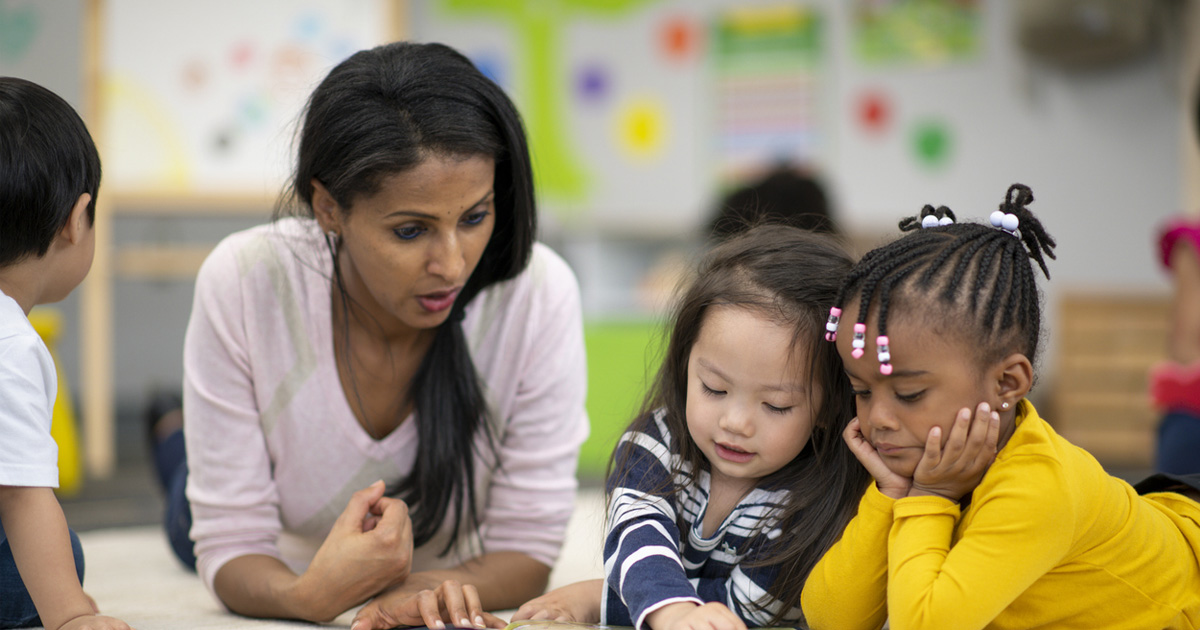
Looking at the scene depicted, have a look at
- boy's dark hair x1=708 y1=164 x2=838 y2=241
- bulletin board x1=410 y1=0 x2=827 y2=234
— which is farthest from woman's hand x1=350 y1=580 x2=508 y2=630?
bulletin board x1=410 y1=0 x2=827 y2=234

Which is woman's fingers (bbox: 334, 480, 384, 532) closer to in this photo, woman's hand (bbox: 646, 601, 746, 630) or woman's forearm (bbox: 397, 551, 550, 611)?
woman's forearm (bbox: 397, 551, 550, 611)

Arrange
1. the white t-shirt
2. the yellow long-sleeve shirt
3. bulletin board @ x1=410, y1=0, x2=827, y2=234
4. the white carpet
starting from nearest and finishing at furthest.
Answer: the yellow long-sleeve shirt
the white t-shirt
the white carpet
bulletin board @ x1=410, y1=0, x2=827, y2=234

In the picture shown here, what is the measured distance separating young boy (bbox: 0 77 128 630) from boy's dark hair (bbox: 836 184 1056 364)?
0.72 m

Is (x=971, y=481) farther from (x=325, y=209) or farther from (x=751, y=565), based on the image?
(x=325, y=209)

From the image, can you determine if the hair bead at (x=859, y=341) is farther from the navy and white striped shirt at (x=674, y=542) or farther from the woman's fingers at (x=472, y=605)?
the woman's fingers at (x=472, y=605)

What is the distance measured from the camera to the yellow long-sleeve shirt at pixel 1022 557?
805mm

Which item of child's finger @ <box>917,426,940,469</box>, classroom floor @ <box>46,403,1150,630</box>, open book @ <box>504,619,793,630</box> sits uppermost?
child's finger @ <box>917,426,940,469</box>

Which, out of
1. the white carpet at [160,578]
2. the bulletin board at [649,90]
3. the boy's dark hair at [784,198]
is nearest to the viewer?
the white carpet at [160,578]

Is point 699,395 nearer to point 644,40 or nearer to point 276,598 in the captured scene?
point 276,598

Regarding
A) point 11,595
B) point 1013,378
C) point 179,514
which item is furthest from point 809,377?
point 179,514

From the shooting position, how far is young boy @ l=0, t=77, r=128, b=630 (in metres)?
0.93

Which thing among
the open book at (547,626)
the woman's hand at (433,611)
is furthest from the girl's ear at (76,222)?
the open book at (547,626)

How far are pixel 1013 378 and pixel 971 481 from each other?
0.30 feet

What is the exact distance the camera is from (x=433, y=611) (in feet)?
3.33
